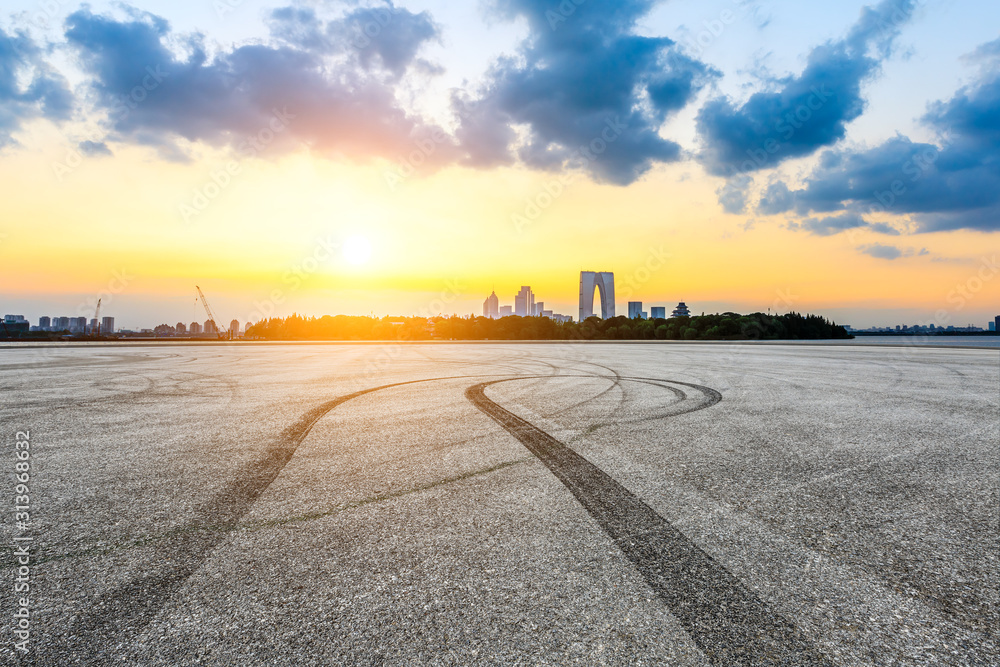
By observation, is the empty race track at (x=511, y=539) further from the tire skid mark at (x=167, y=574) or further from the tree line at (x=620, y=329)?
the tree line at (x=620, y=329)

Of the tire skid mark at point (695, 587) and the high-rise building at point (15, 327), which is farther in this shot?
the high-rise building at point (15, 327)

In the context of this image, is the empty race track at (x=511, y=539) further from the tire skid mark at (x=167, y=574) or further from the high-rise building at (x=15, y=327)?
the high-rise building at (x=15, y=327)

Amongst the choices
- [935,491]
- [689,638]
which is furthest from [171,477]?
[935,491]

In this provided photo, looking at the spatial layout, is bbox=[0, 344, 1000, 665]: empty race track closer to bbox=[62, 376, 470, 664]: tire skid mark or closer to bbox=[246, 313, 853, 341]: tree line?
bbox=[62, 376, 470, 664]: tire skid mark

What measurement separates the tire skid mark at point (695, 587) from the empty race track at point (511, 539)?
0.02 m

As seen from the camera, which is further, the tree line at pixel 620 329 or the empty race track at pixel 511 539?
the tree line at pixel 620 329

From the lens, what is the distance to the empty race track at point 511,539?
2.63 m

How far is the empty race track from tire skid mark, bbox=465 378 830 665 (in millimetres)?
18

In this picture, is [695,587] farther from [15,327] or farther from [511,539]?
[15,327]

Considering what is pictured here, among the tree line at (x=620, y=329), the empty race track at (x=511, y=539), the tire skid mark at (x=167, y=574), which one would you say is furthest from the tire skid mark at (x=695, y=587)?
the tree line at (x=620, y=329)

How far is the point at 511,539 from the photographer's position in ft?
12.4

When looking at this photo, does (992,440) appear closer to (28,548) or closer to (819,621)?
(819,621)

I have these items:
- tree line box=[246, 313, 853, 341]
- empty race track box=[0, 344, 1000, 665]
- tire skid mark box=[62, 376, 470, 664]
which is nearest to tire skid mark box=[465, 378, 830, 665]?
empty race track box=[0, 344, 1000, 665]

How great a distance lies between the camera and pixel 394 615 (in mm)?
2812
